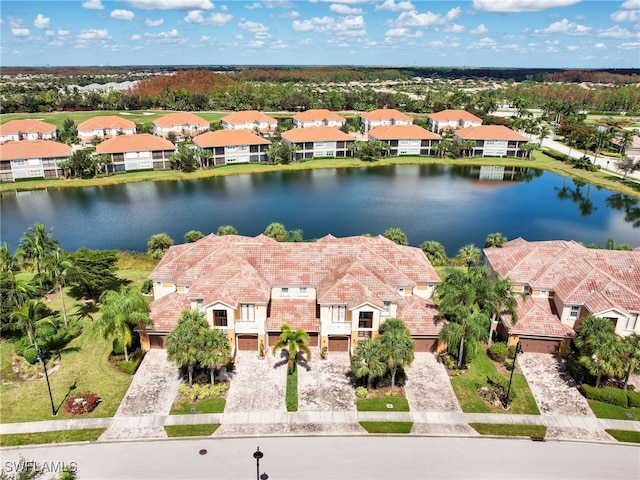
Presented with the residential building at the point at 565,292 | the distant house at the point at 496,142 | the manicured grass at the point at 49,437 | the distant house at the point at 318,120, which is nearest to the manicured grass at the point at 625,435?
the residential building at the point at 565,292

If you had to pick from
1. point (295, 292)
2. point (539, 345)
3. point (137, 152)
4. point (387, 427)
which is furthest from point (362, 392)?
point (137, 152)

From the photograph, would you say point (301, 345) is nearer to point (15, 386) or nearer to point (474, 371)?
point (474, 371)

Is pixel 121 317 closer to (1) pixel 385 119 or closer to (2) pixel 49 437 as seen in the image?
(2) pixel 49 437

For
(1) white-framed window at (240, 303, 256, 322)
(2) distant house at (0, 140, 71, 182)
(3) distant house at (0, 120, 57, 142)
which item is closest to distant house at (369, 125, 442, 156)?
(2) distant house at (0, 140, 71, 182)

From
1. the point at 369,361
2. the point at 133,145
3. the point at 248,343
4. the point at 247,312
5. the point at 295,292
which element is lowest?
the point at 248,343

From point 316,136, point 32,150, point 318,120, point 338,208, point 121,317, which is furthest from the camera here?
point 318,120

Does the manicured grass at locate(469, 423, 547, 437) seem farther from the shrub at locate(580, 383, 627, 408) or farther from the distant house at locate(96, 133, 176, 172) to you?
the distant house at locate(96, 133, 176, 172)

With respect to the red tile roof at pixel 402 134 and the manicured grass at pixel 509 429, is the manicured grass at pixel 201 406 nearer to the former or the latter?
the manicured grass at pixel 509 429
